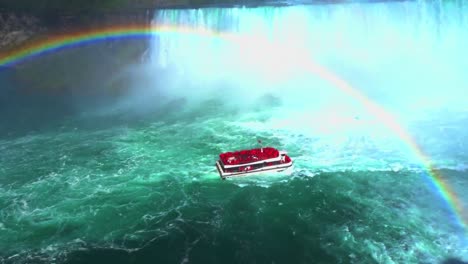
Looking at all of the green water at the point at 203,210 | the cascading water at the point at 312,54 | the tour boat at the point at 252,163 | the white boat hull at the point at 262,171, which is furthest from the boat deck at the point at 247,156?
the cascading water at the point at 312,54

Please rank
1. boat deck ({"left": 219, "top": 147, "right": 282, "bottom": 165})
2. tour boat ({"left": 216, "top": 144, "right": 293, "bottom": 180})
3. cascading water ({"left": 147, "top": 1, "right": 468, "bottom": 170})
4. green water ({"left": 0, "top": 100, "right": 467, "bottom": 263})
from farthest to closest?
cascading water ({"left": 147, "top": 1, "right": 468, "bottom": 170}) < boat deck ({"left": 219, "top": 147, "right": 282, "bottom": 165}) < tour boat ({"left": 216, "top": 144, "right": 293, "bottom": 180}) < green water ({"left": 0, "top": 100, "right": 467, "bottom": 263})

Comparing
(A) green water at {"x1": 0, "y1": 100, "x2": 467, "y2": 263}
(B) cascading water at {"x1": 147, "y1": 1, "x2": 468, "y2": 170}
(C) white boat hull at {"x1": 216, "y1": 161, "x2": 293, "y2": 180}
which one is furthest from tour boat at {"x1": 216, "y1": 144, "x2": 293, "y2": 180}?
(B) cascading water at {"x1": 147, "y1": 1, "x2": 468, "y2": 170}

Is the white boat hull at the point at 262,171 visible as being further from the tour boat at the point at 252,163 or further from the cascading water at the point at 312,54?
the cascading water at the point at 312,54

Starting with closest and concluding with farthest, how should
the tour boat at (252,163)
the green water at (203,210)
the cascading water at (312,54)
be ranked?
the green water at (203,210)
the tour boat at (252,163)
the cascading water at (312,54)

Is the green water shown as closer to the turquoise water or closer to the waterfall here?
the turquoise water

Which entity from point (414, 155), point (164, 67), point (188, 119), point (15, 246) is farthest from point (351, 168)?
point (164, 67)

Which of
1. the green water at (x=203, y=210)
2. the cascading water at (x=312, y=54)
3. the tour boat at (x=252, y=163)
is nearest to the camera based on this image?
the green water at (x=203, y=210)

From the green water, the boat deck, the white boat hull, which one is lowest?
the green water
